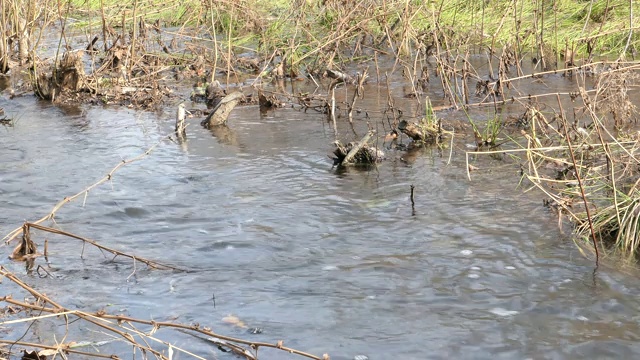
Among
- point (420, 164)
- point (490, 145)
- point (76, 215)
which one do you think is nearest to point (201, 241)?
point (76, 215)

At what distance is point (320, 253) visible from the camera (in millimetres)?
5379

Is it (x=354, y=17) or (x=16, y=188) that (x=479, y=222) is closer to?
(x=16, y=188)

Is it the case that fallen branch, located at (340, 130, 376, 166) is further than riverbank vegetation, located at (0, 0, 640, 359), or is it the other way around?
riverbank vegetation, located at (0, 0, 640, 359)

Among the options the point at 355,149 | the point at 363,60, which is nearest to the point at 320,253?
the point at 355,149

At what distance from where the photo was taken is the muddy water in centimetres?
429

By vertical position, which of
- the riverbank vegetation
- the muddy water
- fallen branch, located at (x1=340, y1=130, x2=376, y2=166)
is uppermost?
the riverbank vegetation

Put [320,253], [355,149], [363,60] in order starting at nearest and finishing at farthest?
[320,253] → [355,149] → [363,60]

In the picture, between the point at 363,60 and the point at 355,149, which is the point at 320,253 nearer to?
the point at 355,149

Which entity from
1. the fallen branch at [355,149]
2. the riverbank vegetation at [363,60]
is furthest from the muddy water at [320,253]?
the riverbank vegetation at [363,60]

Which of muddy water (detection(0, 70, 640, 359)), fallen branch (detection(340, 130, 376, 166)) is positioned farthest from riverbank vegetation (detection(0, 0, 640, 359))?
muddy water (detection(0, 70, 640, 359))

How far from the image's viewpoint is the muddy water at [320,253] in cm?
429

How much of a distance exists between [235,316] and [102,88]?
6550mm

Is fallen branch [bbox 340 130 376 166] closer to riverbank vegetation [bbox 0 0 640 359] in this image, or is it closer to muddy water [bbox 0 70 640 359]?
riverbank vegetation [bbox 0 0 640 359]

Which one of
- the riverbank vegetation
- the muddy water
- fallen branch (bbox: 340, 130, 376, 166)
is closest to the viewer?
the muddy water
